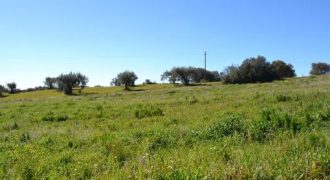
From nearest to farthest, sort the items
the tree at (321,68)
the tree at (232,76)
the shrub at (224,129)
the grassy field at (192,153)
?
the grassy field at (192,153) < the shrub at (224,129) < the tree at (232,76) < the tree at (321,68)

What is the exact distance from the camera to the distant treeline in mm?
81375

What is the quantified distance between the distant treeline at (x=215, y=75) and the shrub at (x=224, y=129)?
69.4 meters

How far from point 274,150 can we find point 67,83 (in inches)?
3930

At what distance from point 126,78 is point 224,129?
95510mm

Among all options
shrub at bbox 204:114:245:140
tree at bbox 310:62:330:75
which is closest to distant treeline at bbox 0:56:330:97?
tree at bbox 310:62:330:75

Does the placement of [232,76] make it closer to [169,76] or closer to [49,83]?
[169,76]

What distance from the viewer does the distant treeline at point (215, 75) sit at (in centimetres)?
8138

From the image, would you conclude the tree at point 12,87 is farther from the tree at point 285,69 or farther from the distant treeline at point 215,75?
the tree at point 285,69

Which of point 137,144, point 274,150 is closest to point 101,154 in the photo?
point 137,144

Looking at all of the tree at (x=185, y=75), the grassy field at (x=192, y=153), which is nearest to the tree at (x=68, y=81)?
the tree at (x=185, y=75)

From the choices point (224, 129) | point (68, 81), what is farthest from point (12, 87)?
point (224, 129)

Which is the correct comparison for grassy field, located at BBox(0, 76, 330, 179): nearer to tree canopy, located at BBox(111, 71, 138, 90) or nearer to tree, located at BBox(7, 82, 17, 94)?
tree canopy, located at BBox(111, 71, 138, 90)

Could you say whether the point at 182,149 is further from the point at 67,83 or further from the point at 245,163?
the point at 67,83

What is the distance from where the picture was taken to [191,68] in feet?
362
